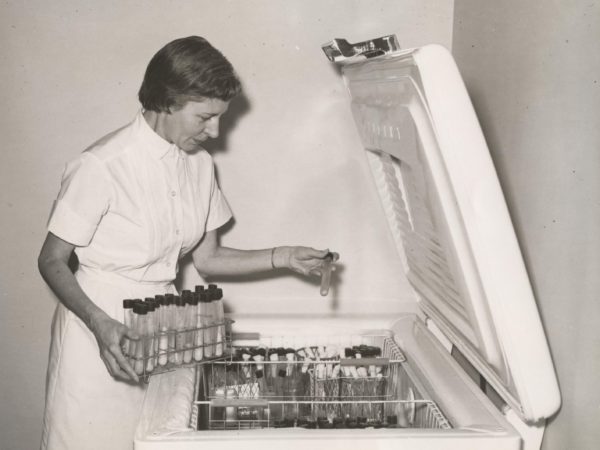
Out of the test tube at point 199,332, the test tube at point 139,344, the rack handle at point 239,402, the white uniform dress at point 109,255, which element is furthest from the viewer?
the white uniform dress at point 109,255

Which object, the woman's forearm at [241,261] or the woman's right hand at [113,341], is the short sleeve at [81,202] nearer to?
the woman's right hand at [113,341]

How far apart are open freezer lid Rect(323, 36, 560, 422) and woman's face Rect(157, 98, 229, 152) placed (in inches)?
18.2

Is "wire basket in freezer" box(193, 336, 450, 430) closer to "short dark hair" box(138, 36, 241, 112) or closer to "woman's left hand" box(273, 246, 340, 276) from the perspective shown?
"woman's left hand" box(273, 246, 340, 276)

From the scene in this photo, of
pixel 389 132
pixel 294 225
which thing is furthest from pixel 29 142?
pixel 389 132

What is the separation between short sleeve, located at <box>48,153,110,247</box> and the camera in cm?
179

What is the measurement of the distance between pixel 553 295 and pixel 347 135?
3.85 feet

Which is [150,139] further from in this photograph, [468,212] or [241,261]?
[468,212]

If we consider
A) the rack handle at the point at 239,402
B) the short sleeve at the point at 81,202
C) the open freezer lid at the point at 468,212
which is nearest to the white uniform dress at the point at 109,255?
the short sleeve at the point at 81,202

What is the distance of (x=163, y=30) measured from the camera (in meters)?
2.35

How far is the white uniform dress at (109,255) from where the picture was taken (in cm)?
182

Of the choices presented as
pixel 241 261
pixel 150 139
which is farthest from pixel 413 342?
pixel 150 139

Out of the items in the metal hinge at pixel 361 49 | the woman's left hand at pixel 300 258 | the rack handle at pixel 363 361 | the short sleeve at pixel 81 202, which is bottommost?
the rack handle at pixel 363 361

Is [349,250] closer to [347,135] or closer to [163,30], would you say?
[347,135]

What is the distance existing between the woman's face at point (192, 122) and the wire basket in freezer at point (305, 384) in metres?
0.61
